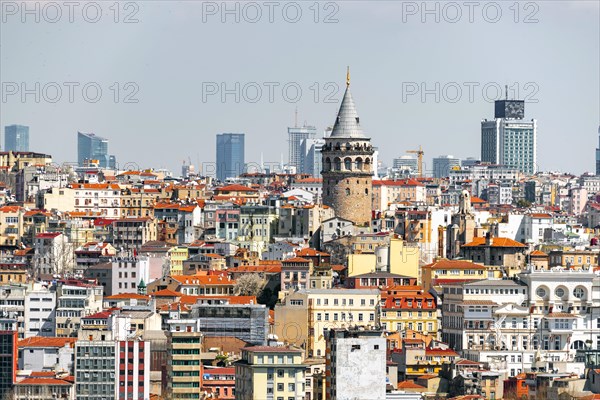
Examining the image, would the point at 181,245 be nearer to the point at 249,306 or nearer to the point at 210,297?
the point at 210,297

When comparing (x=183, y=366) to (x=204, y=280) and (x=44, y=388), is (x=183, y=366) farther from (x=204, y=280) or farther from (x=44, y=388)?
(x=204, y=280)

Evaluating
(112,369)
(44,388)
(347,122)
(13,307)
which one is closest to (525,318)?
(13,307)

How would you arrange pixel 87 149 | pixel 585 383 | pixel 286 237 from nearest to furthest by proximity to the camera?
1. pixel 585 383
2. pixel 286 237
3. pixel 87 149

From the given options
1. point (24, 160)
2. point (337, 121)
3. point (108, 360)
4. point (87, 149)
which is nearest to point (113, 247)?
point (337, 121)

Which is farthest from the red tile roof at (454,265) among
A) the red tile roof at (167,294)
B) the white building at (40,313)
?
the white building at (40,313)

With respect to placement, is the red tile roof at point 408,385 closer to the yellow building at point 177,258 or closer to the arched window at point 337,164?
the yellow building at point 177,258

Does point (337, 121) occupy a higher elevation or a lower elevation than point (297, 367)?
higher

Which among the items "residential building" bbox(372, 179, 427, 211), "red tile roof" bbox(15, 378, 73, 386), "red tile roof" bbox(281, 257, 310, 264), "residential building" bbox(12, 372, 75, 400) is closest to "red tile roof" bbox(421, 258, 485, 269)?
"red tile roof" bbox(281, 257, 310, 264)
